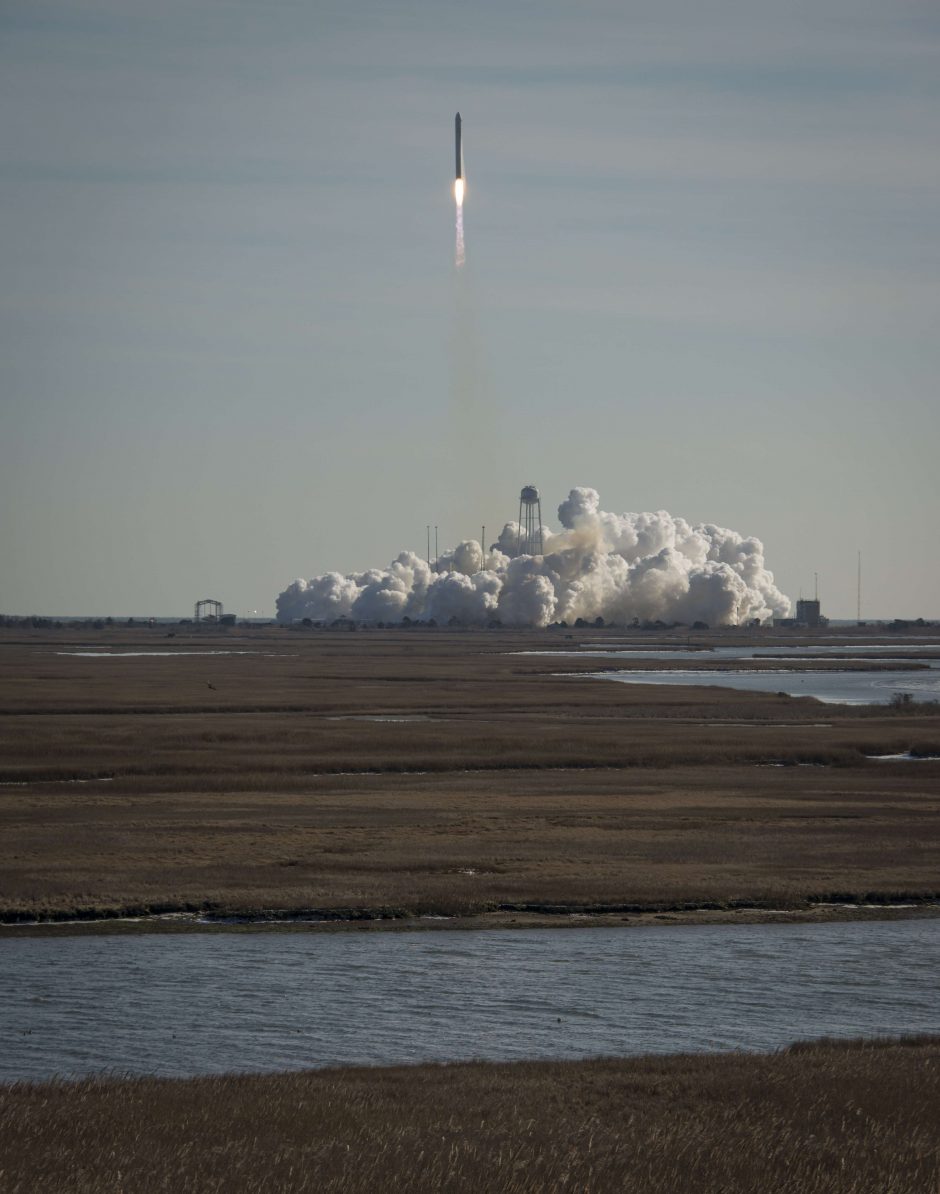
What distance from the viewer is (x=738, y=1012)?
81.5 ft

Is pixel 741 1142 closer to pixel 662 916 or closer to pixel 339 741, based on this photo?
pixel 662 916

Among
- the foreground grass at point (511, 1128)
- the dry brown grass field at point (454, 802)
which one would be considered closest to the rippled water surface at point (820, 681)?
the dry brown grass field at point (454, 802)

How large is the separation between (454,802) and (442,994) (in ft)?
67.4

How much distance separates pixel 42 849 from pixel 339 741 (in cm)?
2589

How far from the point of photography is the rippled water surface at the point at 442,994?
2283cm

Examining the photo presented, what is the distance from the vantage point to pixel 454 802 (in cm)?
4622

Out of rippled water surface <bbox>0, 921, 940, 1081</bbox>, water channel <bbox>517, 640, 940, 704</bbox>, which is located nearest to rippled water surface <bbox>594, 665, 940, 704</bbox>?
water channel <bbox>517, 640, 940, 704</bbox>

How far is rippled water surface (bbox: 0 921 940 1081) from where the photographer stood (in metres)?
22.8

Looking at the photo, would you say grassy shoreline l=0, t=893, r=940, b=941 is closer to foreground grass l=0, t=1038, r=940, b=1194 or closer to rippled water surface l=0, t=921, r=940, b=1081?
rippled water surface l=0, t=921, r=940, b=1081

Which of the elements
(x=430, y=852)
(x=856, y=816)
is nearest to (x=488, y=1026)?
(x=430, y=852)

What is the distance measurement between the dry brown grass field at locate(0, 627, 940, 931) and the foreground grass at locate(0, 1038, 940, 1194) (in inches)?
424

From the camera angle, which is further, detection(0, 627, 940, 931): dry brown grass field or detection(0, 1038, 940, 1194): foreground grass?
detection(0, 627, 940, 931): dry brown grass field

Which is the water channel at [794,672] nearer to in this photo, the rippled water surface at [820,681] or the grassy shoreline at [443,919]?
the rippled water surface at [820,681]

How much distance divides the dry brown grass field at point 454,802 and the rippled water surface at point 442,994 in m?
2.76
